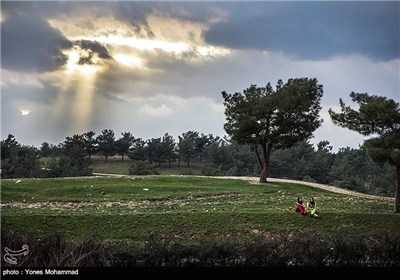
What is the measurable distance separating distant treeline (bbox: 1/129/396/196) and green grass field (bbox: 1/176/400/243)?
50.0m

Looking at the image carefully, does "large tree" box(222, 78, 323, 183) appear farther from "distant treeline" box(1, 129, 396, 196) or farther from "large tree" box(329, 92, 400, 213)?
"distant treeline" box(1, 129, 396, 196)

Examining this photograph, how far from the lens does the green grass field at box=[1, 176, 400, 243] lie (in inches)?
A: 897

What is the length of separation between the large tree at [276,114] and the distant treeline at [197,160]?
4649 cm

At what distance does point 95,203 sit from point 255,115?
2344 centimetres

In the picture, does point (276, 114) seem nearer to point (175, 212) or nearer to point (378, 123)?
point (378, 123)

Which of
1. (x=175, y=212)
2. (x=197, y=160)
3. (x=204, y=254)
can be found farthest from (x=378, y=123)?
(x=197, y=160)

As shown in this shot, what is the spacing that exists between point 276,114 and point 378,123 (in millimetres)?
17567

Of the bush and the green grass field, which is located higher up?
the bush

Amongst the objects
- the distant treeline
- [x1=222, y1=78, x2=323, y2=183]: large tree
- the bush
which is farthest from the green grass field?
the distant treeline

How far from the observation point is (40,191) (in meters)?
37.4

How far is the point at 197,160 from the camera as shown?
134 metres

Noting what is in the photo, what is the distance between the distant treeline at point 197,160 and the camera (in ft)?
297

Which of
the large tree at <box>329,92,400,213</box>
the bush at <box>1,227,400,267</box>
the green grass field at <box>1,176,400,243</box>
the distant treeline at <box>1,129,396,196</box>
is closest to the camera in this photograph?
the bush at <box>1,227,400,267</box>

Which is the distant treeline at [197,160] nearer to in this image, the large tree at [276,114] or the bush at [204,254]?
the large tree at [276,114]
